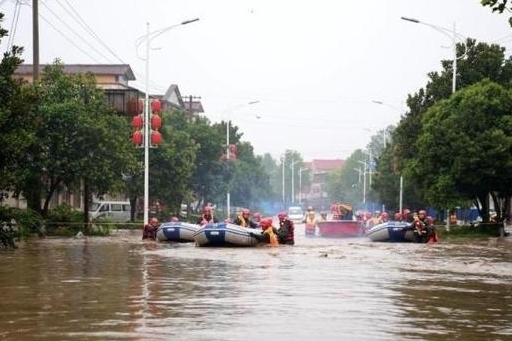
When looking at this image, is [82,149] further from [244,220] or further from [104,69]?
[104,69]

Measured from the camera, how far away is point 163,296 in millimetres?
14859

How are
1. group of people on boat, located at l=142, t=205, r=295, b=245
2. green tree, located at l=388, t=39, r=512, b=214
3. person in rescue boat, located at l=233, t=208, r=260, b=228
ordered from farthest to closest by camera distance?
green tree, located at l=388, t=39, r=512, b=214 → person in rescue boat, located at l=233, t=208, r=260, b=228 → group of people on boat, located at l=142, t=205, r=295, b=245

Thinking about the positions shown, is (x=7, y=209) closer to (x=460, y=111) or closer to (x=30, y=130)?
(x=30, y=130)

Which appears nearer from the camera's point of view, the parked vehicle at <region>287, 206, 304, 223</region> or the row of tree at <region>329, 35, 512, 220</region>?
the row of tree at <region>329, 35, 512, 220</region>

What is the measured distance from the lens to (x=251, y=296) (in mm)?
14883


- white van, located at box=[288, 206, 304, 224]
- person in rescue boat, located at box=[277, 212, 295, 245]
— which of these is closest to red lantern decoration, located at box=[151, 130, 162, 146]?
person in rescue boat, located at box=[277, 212, 295, 245]

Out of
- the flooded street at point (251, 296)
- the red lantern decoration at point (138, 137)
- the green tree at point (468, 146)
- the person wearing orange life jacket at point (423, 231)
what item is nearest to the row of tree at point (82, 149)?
the red lantern decoration at point (138, 137)

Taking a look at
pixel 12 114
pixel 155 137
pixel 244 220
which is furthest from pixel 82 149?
pixel 12 114

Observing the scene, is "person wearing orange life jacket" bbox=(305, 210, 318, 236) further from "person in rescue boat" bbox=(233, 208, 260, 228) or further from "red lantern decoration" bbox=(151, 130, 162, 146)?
"person in rescue boat" bbox=(233, 208, 260, 228)

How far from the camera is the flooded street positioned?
11.1 m

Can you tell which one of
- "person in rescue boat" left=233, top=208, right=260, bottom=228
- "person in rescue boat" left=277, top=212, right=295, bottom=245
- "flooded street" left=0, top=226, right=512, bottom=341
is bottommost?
"flooded street" left=0, top=226, right=512, bottom=341

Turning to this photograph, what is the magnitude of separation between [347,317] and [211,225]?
747 inches

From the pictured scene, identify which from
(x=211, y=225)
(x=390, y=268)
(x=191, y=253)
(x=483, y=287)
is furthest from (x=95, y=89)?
(x=483, y=287)

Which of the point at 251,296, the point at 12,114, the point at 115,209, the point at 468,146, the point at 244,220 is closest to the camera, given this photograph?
the point at 251,296
